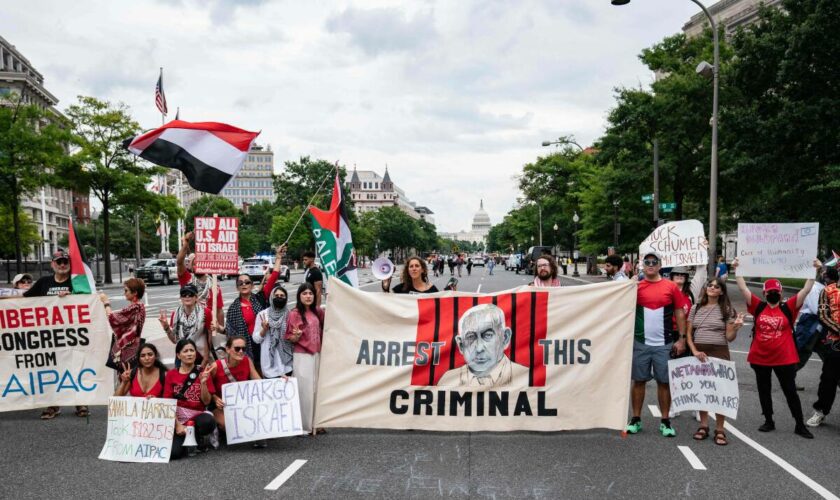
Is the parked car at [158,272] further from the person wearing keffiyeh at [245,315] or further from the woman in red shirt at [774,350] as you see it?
the woman in red shirt at [774,350]

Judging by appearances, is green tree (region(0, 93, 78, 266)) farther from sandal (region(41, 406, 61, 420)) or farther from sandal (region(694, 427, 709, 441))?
sandal (region(694, 427, 709, 441))

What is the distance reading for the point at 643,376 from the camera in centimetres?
646

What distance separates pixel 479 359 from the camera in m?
6.44

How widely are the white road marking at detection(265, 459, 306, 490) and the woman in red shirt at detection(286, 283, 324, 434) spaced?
78 cm

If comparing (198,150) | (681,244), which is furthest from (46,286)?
(681,244)

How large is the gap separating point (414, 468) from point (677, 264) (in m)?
4.63

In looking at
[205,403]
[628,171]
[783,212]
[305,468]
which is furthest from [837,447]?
[628,171]

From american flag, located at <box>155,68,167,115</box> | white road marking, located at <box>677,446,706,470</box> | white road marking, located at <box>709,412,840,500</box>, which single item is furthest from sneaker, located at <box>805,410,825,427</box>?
american flag, located at <box>155,68,167,115</box>

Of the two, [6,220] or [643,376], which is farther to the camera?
[6,220]

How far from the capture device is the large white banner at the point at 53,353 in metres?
7.38

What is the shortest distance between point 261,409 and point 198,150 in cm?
343

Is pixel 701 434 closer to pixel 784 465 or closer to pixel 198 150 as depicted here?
pixel 784 465

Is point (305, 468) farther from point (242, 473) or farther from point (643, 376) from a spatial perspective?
point (643, 376)

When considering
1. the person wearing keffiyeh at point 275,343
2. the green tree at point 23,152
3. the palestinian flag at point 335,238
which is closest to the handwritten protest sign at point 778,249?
the palestinian flag at point 335,238
